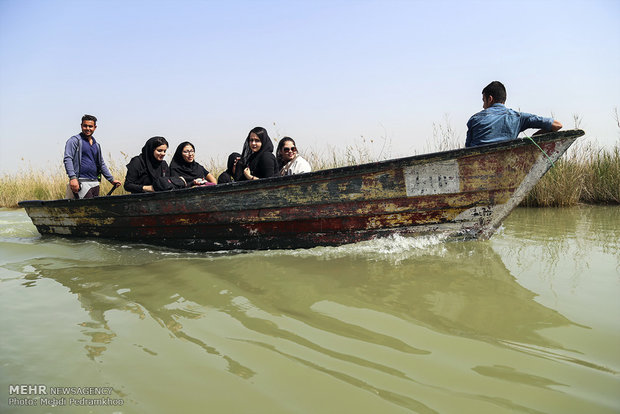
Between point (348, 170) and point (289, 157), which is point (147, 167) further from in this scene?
point (348, 170)

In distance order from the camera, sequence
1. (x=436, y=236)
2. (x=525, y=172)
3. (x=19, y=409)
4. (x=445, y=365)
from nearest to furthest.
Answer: (x=19, y=409)
(x=445, y=365)
(x=525, y=172)
(x=436, y=236)

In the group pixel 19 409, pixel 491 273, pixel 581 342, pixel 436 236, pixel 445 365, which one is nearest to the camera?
pixel 19 409

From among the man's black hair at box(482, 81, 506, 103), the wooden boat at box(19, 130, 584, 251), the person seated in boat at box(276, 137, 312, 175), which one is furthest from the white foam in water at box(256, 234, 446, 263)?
the man's black hair at box(482, 81, 506, 103)

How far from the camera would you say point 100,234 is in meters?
5.82

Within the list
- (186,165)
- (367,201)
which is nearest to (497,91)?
(367,201)

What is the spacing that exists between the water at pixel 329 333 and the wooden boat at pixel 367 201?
0.39 meters

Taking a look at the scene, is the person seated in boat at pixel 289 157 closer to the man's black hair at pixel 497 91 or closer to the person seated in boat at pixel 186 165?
the person seated in boat at pixel 186 165

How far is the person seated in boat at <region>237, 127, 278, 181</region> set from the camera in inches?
213

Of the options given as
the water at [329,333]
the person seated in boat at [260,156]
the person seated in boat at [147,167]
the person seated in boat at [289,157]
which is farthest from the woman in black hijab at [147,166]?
the water at [329,333]

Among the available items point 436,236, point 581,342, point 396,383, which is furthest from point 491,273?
point 396,383

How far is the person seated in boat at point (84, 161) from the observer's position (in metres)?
6.00

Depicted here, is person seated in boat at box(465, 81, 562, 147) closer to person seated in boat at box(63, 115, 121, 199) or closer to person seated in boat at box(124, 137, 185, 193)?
person seated in boat at box(124, 137, 185, 193)

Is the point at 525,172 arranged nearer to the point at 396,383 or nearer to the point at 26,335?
the point at 396,383

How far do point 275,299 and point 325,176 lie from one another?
172 cm
